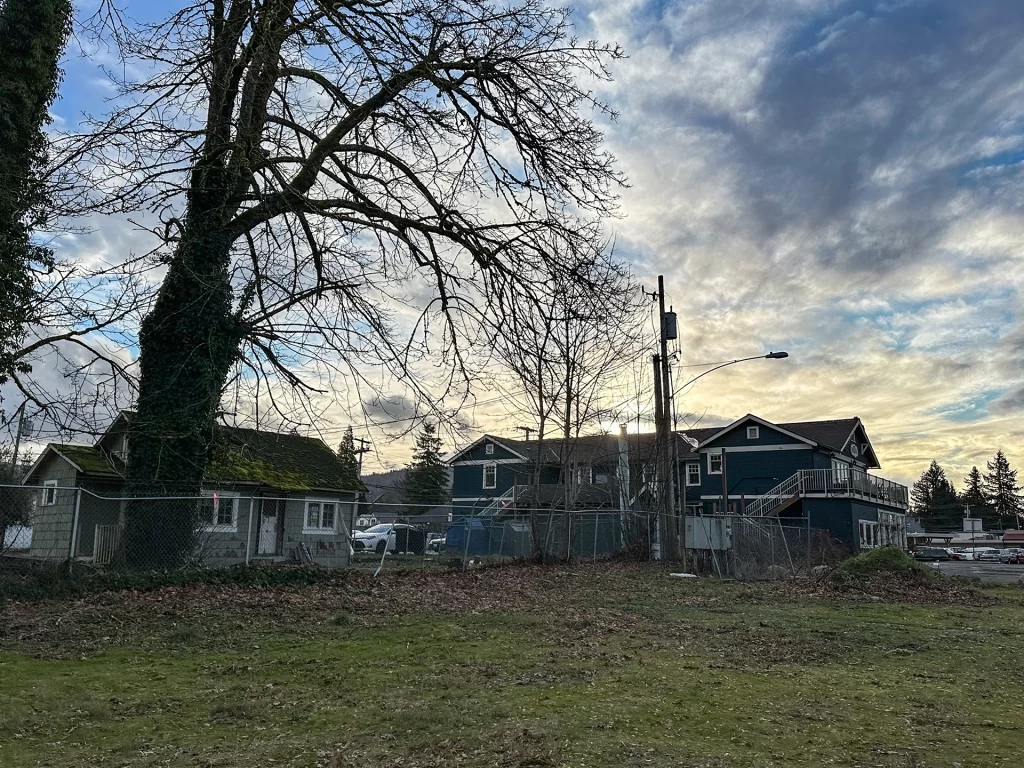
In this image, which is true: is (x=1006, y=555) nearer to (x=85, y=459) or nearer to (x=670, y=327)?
(x=670, y=327)

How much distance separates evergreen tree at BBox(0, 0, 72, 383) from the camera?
41.2 feet

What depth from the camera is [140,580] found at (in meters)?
13.1

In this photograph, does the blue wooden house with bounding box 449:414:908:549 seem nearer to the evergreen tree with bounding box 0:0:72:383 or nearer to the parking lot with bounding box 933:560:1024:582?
the parking lot with bounding box 933:560:1024:582

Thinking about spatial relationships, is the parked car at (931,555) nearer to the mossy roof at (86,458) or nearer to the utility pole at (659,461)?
the utility pole at (659,461)

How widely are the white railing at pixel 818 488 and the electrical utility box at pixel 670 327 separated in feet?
60.5

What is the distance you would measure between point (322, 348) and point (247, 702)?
534 centimetres

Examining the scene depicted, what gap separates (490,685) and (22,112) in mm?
12321

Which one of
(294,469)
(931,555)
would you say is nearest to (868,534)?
(931,555)

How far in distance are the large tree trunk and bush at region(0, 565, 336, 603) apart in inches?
32.1

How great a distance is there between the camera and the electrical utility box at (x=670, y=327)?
76.4 feet

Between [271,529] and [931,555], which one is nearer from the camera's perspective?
[271,529]

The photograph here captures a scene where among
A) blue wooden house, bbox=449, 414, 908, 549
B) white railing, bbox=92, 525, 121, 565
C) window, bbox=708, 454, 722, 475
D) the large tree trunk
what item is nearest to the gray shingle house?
white railing, bbox=92, 525, 121, 565

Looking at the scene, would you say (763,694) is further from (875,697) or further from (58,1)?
(58,1)

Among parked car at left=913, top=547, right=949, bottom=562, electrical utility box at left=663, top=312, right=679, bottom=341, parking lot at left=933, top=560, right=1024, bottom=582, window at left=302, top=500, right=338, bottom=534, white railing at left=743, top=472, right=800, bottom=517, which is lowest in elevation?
parking lot at left=933, top=560, right=1024, bottom=582
